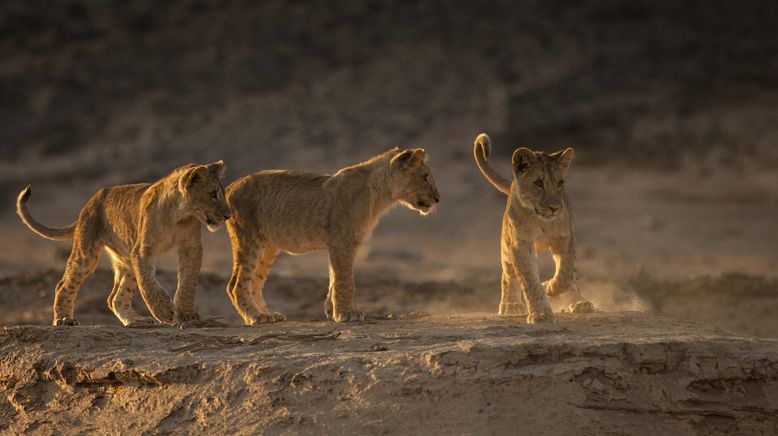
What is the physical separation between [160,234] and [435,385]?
3281mm

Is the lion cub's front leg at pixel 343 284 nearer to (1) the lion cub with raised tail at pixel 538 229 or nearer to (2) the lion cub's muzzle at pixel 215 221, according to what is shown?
(2) the lion cub's muzzle at pixel 215 221

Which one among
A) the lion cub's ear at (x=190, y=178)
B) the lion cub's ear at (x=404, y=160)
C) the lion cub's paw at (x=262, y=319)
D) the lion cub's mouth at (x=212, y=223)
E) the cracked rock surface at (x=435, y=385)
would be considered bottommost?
the cracked rock surface at (x=435, y=385)

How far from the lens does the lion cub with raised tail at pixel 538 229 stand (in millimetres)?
10461

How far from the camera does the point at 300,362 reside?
9.21m

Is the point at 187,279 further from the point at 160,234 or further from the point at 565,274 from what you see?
the point at 565,274

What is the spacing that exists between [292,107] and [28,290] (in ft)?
43.6

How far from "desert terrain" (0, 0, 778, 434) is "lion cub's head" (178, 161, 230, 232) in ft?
3.21

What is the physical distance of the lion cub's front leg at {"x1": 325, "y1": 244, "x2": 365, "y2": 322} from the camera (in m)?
11.0

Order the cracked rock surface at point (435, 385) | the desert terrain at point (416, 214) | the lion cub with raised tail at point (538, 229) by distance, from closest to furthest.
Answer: the cracked rock surface at point (435, 385) < the desert terrain at point (416, 214) < the lion cub with raised tail at point (538, 229)

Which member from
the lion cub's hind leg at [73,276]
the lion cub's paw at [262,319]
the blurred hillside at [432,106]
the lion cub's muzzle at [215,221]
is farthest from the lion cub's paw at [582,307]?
the blurred hillside at [432,106]

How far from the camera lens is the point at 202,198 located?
36.4 ft

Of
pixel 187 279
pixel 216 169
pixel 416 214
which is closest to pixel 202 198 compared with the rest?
pixel 216 169

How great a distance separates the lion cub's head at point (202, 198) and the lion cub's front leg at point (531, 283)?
2327mm

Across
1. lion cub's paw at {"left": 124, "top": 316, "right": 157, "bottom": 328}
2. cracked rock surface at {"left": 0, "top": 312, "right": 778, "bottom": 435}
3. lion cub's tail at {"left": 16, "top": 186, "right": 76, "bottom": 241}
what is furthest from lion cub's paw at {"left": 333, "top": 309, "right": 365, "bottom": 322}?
lion cub's tail at {"left": 16, "top": 186, "right": 76, "bottom": 241}
